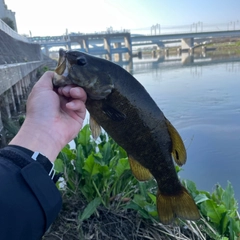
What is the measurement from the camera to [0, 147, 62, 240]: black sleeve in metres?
1.04

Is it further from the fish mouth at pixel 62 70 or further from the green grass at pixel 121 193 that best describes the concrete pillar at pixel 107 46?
the fish mouth at pixel 62 70

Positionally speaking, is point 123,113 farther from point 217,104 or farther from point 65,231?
point 217,104

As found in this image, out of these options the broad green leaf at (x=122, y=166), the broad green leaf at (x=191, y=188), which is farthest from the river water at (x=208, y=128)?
the broad green leaf at (x=122, y=166)

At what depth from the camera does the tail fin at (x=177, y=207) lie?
82.9 inches

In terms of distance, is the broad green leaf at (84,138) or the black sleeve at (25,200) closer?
the black sleeve at (25,200)

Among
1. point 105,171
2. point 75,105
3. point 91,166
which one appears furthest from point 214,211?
point 75,105

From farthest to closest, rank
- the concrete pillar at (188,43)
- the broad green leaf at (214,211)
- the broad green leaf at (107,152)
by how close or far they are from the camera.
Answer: the concrete pillar at (188,43) → the broad green leaf at (107,152) → the broad green leaf at (214,211)

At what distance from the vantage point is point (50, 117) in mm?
1684

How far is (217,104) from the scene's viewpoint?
29.3ft

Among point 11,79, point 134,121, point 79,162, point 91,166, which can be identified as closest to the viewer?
point 134,121

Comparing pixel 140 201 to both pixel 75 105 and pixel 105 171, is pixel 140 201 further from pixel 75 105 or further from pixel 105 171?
pixel 75 105

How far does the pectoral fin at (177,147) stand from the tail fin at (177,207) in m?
0.26

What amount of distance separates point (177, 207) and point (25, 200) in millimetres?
1384

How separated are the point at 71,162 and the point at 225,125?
470 centimetres
